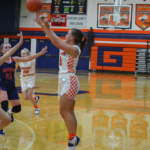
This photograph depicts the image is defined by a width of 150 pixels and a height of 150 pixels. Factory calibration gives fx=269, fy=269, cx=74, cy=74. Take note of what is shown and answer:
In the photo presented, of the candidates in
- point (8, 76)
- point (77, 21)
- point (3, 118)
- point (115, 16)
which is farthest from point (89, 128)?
point (77, 21)

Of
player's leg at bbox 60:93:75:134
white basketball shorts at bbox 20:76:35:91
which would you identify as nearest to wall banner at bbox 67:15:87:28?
white basketball shorts at bbox 20:76:35:91

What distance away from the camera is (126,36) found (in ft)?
69.3

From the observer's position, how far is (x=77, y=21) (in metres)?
22.2

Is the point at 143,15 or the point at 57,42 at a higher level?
the point at 143,15

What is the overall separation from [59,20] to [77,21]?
1.56 metres

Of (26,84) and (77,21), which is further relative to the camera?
(77,21)

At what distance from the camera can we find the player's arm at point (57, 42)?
10.6ft

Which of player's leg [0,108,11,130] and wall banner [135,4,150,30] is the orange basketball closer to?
player's leg [0,108,11,130]

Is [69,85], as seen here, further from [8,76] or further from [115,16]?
[115,16]

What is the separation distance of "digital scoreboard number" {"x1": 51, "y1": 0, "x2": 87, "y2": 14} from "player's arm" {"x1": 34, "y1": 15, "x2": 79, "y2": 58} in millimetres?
19033

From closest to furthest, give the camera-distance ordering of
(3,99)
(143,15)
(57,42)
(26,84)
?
1. (57,42)
2. (3,99)
3. (26,84)
4. (143,15)

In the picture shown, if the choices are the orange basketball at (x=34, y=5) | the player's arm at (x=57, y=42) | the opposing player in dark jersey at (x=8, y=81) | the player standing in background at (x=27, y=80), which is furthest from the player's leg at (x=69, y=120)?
the player standing in background at (x=27, y=80)

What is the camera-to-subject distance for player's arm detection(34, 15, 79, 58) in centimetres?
324

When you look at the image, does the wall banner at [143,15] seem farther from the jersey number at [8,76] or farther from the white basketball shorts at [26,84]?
the jersey number at [8,76]
